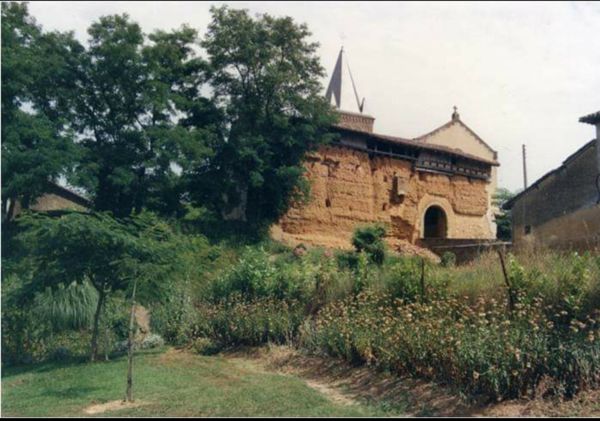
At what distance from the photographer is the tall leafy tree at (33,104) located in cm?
2364

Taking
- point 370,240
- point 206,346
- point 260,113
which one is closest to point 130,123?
point 260,113

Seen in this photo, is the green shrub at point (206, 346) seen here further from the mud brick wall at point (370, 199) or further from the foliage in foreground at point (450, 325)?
the mud brick wall at point (370, 199)

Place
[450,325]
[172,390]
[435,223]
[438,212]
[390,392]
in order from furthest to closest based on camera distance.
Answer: [435,223], [438,212], [172,390], [450,325], [390,392]

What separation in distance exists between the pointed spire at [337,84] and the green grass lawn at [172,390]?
1226 inches

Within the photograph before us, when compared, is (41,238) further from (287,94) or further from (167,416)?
(287,94)

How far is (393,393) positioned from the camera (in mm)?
9648

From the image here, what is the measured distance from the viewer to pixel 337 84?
4409cm

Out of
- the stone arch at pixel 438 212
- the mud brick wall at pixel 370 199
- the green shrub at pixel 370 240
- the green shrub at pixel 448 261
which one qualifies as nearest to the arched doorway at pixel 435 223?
the stone arch at pixel 438 212

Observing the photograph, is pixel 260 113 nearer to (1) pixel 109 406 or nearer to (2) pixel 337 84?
(2) pixel 337 84

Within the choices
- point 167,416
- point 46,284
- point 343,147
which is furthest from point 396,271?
point 343,147

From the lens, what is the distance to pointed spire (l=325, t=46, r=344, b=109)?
142ft

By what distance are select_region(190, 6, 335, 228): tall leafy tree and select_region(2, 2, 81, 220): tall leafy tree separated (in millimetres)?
6315

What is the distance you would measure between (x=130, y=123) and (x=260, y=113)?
20.2 feet

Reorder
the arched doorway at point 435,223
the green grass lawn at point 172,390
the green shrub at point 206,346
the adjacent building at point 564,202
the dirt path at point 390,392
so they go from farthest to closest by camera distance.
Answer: the arched doorway at point 435,223 → the adjacent building at point 564,202 → the green shrub at point 206,346 → the green grass lawn at point 172,390 → the dirt path at point 390,392
